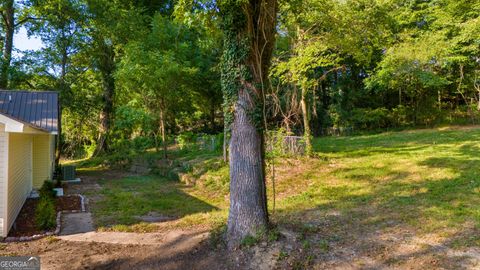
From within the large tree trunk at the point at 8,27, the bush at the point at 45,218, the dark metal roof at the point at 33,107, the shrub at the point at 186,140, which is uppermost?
the large tree trunk at the point at 8,27

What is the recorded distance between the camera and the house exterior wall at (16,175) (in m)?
5.86

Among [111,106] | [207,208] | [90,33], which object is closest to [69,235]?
[207,208]

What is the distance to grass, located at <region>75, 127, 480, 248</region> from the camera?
556cm

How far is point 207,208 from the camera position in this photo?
25.7ft

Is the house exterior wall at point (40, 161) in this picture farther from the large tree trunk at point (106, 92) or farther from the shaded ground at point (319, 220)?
the large tree trunk at point (106, 92)

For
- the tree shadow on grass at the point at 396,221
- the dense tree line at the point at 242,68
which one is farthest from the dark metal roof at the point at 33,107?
the tree shadow on grass at the point at 396,221

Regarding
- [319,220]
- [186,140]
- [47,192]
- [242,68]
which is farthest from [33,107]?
[319,220]

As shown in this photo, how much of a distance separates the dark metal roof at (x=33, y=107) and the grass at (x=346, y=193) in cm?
259

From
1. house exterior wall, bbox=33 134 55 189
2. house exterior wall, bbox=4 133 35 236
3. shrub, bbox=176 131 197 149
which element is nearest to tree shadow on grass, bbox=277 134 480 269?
house exterior wall, bbox=4 133 35 236

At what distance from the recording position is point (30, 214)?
23.3ft

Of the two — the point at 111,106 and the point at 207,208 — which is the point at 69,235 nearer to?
the point at 207,208

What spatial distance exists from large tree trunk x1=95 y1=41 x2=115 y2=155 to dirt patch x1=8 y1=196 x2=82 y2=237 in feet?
32.2

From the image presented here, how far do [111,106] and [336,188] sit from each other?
14764mm

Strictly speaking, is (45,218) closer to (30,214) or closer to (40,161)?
(30,214)
